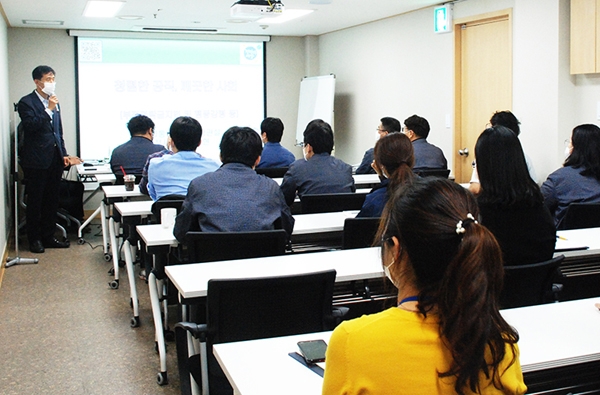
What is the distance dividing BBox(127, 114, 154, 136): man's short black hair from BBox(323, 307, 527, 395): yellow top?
18.2ft

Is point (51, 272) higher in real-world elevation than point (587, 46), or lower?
lower

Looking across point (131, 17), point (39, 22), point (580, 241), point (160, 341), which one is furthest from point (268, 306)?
point (39, 22)

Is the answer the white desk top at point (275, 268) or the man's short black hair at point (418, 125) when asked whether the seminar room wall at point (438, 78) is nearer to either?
the man's short black hair at point (418, 125)

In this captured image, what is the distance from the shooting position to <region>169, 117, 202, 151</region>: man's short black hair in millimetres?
4180

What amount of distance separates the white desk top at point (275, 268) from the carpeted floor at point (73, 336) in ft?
2.95

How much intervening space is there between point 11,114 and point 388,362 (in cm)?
839

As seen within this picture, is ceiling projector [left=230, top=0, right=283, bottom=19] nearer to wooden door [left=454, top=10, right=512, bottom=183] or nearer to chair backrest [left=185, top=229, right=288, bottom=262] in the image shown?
wooden door [left=454, top=10, right=512, bottom=183]

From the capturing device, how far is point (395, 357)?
114 cm

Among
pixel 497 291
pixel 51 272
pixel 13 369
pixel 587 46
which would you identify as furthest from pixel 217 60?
pixel 497 291

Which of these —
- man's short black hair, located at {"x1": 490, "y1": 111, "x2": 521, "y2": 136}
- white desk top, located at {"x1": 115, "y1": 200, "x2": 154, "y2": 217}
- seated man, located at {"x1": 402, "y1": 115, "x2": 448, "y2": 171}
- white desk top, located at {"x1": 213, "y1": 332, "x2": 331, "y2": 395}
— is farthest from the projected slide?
white desk top, located at {"x1": 213, "y1": 332, "x2": 331, "y2": 395}

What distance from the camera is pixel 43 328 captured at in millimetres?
4219

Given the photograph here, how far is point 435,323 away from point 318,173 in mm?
3665

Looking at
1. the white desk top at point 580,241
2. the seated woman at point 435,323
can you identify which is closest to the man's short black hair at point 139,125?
the white desk top at point 580,241

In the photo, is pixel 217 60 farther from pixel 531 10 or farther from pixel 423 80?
pixel 531 10
